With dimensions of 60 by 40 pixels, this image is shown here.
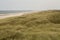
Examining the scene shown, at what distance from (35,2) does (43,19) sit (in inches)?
60.7

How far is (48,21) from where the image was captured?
962 millimetres

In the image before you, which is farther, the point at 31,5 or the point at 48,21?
the point at 31,5

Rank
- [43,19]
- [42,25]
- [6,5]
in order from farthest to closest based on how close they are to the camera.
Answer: [6,5] < [43,19] < [42,25]

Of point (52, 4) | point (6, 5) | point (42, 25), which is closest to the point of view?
point (42, 25)

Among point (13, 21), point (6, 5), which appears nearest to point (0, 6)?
point (6, 5)

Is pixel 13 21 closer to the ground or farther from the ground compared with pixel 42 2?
farther from the ground

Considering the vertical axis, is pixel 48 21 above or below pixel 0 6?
above

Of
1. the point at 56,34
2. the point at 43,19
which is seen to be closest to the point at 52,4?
the point at 43,19

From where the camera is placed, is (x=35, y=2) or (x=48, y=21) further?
(x=35, y=2)

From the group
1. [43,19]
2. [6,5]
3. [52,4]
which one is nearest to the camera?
[43,19]

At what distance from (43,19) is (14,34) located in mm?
345

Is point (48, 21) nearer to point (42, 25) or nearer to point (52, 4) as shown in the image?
Answer: point (42, 25)

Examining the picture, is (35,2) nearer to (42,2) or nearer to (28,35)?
(42,2)

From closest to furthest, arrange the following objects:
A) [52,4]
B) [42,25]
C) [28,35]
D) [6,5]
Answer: [28,35], [42,25], [52,4], [6,5]
